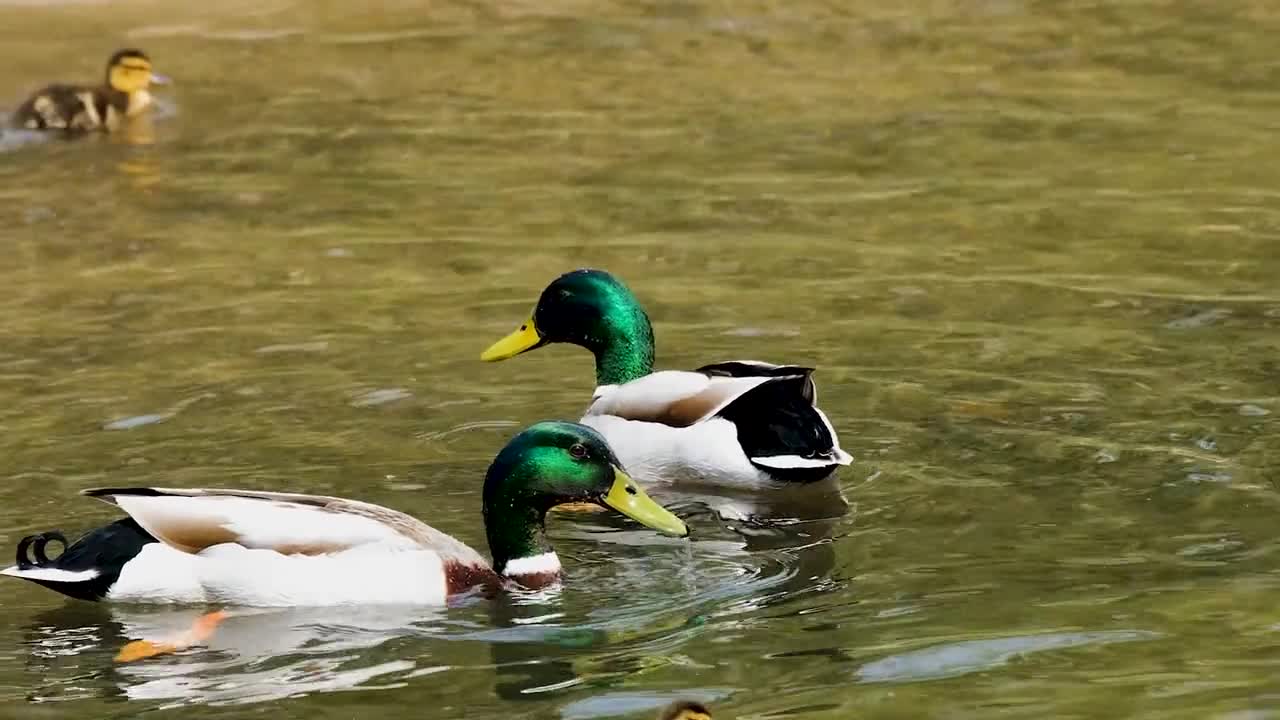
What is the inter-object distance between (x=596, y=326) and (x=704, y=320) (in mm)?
1466

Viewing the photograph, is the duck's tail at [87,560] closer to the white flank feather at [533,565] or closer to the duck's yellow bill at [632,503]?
the white flank feather at [533,565]

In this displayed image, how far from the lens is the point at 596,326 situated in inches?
361

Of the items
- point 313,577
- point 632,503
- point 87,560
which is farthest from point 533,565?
point 87,560

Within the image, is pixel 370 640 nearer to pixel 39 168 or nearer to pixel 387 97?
pixel 39 168

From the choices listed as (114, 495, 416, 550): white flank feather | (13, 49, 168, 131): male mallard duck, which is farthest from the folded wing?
(13, 49, 168, 131): male mallard duck

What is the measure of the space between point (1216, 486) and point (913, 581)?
1.29 m

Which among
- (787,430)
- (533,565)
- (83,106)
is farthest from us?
(83,106)

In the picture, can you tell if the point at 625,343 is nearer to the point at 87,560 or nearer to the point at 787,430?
the point at 787,430

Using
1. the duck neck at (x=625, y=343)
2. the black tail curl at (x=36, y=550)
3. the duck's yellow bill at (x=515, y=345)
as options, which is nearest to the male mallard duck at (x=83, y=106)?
the duck's yellow bill at (x=515, y=345)

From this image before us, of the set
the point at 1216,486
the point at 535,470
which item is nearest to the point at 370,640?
the point at 535,470

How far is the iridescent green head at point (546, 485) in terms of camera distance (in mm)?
7281

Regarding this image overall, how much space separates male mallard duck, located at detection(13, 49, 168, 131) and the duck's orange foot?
361 inches

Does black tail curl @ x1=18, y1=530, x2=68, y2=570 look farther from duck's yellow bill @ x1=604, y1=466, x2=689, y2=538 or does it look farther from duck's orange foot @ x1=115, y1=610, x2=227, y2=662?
duck's yellow bill @ x1=604, y1=466, x2=689, y2=538

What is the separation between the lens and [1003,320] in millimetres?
10305
